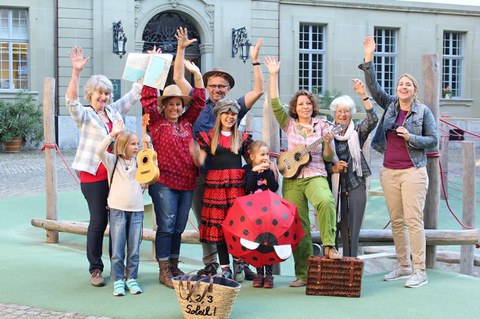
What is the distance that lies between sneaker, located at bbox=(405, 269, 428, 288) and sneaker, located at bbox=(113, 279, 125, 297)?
2302 millimetres

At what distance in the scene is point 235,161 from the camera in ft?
18.3

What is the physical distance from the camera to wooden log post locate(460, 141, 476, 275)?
25.7 feet

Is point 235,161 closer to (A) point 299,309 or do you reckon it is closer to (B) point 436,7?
(A) point 299,309

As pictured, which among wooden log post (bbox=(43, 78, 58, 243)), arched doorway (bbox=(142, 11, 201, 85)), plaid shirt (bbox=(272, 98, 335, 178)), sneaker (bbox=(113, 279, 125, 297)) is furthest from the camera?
arched doorway (bbox=(142, 11, 201, 85))

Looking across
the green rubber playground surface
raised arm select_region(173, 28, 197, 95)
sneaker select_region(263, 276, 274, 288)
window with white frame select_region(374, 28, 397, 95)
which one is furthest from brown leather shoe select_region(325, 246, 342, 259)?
window with white frame select_region(374, 28, 397, 95)

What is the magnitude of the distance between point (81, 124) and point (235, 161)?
4.10 feet

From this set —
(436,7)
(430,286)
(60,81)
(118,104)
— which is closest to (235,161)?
(118,104)

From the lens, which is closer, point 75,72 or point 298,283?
point 75,72

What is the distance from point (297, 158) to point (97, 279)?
189 centimetres

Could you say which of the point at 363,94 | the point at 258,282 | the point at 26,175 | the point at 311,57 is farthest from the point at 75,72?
the point at 311,57

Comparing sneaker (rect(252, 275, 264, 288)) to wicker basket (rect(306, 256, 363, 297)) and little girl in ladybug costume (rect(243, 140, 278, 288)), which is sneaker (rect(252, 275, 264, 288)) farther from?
wicker basket (rect(306, 256, 363, 297))

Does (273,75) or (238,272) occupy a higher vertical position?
(273,75)

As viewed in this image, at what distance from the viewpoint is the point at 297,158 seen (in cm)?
563

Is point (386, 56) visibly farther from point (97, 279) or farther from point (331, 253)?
point (97, 279)
